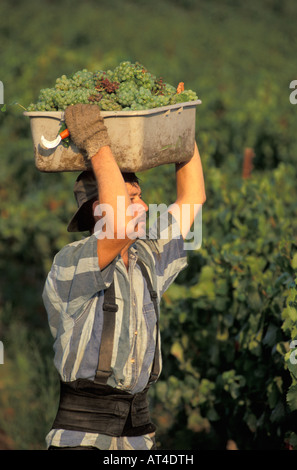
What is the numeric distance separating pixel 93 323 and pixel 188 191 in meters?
0.86

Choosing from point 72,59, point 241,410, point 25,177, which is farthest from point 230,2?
point 241,410

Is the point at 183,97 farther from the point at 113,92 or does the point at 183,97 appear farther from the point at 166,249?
the point at 166,249

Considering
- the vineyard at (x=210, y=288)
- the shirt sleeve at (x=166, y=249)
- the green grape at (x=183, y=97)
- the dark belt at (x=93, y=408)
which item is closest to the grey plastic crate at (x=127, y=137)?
the green grape at (x=183, y=97)

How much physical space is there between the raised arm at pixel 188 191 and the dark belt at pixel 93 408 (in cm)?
90

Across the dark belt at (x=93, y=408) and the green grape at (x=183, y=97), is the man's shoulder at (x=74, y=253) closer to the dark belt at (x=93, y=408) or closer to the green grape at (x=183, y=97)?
the dark belt at (x=93, y=408)

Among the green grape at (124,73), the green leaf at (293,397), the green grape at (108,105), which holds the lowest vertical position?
the green leaf at (293,397)

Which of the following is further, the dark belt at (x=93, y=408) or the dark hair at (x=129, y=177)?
the dark hair at (x=129, y=177)

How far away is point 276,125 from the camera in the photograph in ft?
34.8

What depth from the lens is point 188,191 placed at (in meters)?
3.89

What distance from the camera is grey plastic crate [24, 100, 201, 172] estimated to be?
332cm

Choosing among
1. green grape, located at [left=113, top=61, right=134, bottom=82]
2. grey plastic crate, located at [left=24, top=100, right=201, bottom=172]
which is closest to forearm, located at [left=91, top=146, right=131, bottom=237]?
grey plastic crate, located at [left=24, top=100, right=201, bottom=172]

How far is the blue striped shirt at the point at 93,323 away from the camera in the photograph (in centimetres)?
330

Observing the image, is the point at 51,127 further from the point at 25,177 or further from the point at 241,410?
the point at 25,177

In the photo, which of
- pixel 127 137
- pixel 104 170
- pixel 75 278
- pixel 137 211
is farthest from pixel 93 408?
pixel 127 137
